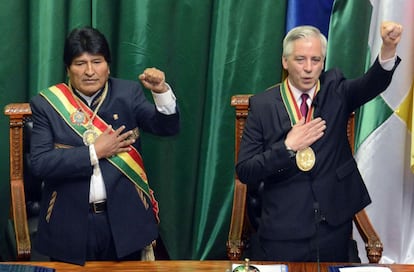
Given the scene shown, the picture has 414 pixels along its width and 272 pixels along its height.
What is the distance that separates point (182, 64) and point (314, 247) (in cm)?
112

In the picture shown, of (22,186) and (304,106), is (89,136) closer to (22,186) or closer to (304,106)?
(22,186)

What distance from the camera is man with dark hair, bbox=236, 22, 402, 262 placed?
2.45 metres

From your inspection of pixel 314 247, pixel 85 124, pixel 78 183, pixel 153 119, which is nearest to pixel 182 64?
pixel 153 119

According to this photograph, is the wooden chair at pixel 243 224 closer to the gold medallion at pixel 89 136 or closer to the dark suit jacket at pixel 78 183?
the dark suit jacket at pixel 78 183

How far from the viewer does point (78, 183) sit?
7.91ft

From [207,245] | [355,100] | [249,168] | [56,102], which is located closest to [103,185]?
[56,102]

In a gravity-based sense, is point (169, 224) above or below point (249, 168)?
below

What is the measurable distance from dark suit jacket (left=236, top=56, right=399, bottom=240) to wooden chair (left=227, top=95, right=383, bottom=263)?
9 centimetres

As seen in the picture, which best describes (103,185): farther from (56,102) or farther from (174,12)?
(174,12)

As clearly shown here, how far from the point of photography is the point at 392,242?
11.1ft

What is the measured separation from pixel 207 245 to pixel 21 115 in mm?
1173

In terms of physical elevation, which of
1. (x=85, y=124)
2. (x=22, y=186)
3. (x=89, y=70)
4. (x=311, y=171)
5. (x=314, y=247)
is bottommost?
(x=314, y=247)

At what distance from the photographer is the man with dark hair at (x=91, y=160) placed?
2.40m

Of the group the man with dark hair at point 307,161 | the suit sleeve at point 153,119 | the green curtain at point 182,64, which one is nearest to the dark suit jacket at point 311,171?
the man with dark hair at point 307,161
